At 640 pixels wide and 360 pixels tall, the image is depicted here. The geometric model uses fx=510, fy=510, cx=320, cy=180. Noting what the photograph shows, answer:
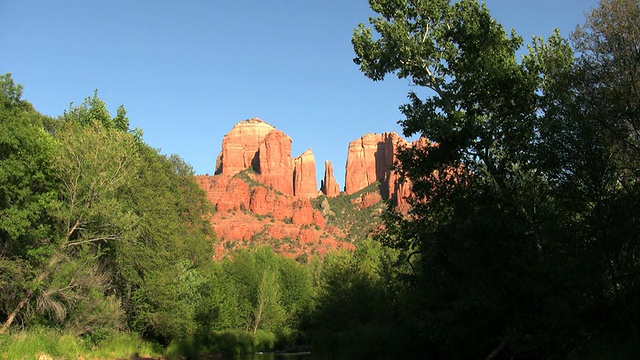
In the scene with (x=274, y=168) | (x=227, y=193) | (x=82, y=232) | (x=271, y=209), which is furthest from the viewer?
(x=274, y=168)

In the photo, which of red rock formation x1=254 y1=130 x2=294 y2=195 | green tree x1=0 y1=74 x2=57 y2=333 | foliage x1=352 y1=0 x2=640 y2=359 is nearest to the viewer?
foliage x1=352 y1=0 x2=640 y2=359

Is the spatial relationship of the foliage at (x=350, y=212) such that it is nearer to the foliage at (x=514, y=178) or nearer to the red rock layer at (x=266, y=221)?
the red rock layer at (x=266, y=221)

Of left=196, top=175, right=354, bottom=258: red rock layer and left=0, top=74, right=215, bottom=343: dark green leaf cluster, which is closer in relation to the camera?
left=0, top=74, right=215, bottom=343: dark green leaf cluster

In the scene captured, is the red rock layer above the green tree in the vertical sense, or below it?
above

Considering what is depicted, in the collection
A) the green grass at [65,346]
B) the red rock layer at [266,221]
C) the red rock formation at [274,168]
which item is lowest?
the green grass at [65,346]

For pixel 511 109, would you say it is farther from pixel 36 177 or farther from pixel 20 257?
pixel 20 257

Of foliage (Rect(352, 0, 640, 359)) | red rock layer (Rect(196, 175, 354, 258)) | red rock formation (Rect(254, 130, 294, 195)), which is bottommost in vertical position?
foliage (Rect(352, 0, 640, 359))

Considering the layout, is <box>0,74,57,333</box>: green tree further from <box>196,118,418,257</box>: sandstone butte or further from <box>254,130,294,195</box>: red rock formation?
<box>254,130,294,195</box>: red rock formation

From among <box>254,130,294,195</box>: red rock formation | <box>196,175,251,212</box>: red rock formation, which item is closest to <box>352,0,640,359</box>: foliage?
<box>196,175,251,212</box>: red rock formation

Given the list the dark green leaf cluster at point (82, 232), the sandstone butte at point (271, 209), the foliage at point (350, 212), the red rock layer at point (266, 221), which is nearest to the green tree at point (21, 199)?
the dark green leaf cluster at point (82, 232)

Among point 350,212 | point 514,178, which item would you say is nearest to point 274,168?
point 350,212

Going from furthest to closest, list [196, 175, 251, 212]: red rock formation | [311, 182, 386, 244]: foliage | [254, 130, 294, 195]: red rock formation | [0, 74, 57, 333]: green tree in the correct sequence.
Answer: [254, 130, 294, 195]: red rock formation, [196, 175, 251, 212]: red rock formation, [311, 182, 386, 244]: foliage, [0, 74, 57, 333]: green tree

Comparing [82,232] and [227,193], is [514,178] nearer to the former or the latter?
[82,232]

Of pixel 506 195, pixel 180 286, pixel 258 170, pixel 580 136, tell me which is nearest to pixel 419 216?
pixel 506 195
